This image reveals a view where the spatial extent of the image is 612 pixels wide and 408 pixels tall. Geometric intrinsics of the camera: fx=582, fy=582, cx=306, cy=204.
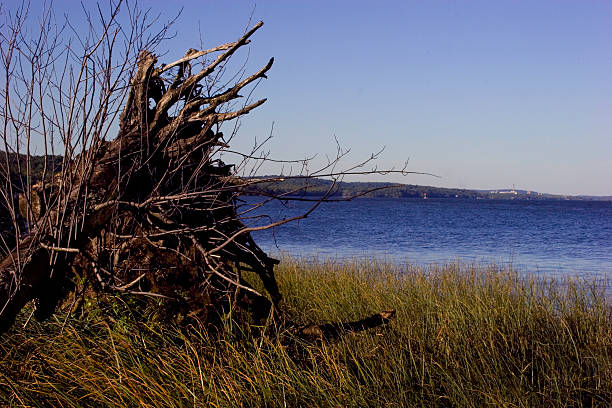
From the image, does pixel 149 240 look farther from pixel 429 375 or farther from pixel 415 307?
pixel 415 307

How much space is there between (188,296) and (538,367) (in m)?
3.10

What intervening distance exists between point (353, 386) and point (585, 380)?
2131mm

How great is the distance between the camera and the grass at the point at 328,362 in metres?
4.00

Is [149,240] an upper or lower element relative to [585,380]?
upper

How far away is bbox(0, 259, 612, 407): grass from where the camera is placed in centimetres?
400

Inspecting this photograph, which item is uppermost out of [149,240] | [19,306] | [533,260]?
[149,240]

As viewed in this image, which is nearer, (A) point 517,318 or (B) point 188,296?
(B) point 188,296

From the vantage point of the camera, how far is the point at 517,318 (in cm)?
587

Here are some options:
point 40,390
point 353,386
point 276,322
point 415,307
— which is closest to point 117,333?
point 40,390

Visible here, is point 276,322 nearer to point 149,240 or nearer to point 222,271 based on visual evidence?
point 222,271

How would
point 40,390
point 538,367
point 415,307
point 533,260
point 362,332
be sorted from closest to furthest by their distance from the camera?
point 40,390
point 538,367
point 362,332
point 415,307
point 533,260

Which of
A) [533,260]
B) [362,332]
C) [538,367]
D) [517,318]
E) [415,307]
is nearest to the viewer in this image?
[538,367]

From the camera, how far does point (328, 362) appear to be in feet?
15.1

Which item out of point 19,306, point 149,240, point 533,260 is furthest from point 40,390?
point 533,260
